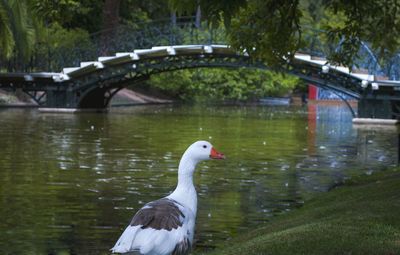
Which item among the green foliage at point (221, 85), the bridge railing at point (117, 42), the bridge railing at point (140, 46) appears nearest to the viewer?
the bridge railing at point (140, 46)

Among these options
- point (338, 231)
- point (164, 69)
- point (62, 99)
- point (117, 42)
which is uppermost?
point (117, 42)

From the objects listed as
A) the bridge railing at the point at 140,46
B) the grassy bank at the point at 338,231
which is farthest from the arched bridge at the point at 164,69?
the grassy bank at the point at 338,231

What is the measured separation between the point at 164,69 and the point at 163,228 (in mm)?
43486

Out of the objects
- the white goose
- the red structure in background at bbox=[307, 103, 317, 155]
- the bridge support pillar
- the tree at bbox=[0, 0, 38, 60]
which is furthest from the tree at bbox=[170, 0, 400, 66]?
the bridge support pillar

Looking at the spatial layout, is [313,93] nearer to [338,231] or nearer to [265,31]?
[265,31]

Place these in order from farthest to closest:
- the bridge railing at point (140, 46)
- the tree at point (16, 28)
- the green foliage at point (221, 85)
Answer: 1. the green foliage at point (221, 85)
2. the bridge railing at point (140, 46)
3. the tree at point (16, 28)

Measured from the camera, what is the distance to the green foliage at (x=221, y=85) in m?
73.5

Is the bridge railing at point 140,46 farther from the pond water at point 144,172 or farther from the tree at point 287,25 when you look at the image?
the tree at point 287,25

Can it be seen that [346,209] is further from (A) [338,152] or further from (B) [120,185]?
(A) [338,152]

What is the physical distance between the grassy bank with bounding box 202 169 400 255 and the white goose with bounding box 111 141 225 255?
2.61 feet

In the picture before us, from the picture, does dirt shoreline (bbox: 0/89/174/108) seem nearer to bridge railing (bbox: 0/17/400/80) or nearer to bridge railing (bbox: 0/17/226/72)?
bridge railing (bbox: 0/17/400/80)

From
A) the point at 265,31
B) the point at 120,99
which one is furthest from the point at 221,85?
the point at 265,31

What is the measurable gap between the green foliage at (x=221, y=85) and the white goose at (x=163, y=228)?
61630 millimetres

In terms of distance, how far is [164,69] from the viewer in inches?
2053
